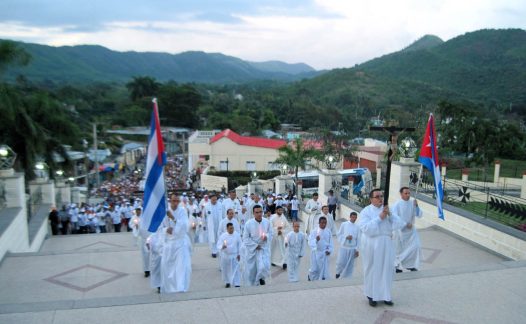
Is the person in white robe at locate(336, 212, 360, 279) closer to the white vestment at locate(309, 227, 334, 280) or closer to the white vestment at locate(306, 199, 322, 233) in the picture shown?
the white vestment at locate(309, 227, 334, 280)

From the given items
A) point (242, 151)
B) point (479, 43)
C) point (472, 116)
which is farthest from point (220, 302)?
point (479, 43)

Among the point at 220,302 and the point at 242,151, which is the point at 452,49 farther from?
the point at 220,302

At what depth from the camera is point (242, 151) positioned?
38062mm

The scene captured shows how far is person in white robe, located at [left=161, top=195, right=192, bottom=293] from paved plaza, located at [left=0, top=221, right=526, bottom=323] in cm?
52

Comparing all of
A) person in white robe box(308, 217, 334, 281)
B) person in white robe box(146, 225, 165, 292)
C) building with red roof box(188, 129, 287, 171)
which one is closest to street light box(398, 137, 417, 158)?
person in white robe box(308, 217, 334, 281)

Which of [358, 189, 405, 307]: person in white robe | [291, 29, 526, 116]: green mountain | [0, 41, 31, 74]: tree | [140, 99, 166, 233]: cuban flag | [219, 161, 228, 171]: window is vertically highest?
[291, 29, 526, 116]: green mountain

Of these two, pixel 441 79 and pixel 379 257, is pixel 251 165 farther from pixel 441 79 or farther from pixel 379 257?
pixel 441 79

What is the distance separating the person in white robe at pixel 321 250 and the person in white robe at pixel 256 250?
88cm

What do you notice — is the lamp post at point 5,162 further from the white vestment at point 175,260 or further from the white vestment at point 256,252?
the white vestment at point 256,252

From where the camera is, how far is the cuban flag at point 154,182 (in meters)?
6.24

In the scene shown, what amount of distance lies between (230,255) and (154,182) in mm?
2461

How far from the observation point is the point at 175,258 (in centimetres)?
712

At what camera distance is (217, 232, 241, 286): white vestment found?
8.09 metres

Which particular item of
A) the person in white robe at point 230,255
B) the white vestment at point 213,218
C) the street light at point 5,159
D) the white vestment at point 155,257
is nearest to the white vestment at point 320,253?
the person in white robe at point 230,255
